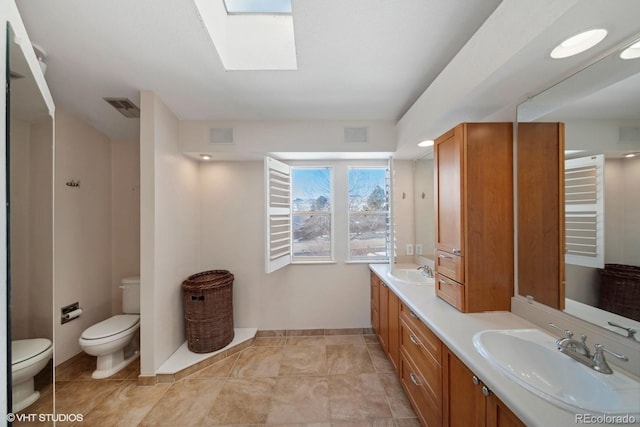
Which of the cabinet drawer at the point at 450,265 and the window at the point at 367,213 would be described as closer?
the cabinet drawer at the point at 450,265

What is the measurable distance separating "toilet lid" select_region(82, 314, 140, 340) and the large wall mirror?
3403mm

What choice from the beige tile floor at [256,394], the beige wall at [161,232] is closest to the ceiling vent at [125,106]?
the beige wall at [161,232]

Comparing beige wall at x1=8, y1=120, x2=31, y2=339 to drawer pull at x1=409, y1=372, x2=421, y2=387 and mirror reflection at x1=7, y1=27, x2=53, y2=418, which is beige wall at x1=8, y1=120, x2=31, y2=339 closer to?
mirror reflection at x1=7, y1=27, x2=53, y2=418

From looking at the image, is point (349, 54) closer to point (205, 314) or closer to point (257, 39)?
point (257, 39)

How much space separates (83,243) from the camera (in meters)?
2.48

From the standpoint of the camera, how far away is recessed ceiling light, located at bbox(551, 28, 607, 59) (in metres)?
0.90

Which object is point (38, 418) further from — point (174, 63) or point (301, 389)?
point (174, 63)

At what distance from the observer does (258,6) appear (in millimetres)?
1604

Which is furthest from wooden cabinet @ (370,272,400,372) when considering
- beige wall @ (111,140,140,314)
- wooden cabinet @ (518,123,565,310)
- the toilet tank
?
beige wall @ (111,140,140,314)

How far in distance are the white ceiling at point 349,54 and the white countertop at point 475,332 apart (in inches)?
52.5

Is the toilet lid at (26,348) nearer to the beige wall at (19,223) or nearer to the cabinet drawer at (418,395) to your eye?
the beige wall at (19,223)

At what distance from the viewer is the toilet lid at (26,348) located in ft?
2.70

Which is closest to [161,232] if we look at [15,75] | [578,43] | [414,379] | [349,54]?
[15,75]

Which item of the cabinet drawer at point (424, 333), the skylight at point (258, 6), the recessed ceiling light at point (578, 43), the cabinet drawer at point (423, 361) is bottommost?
the cabinet drawer at point (423, 361)
